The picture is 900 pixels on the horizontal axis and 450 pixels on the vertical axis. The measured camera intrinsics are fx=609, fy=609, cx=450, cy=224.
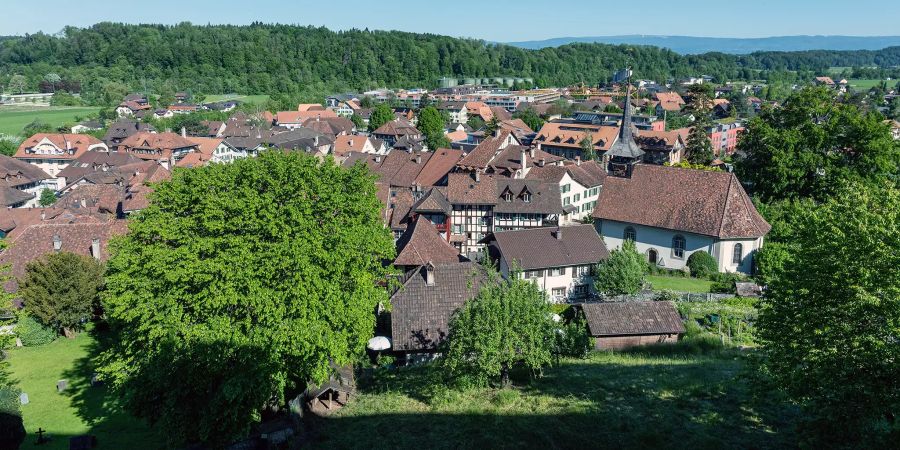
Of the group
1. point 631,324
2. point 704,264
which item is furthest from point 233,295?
point 704,264

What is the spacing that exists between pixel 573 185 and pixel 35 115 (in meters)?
169

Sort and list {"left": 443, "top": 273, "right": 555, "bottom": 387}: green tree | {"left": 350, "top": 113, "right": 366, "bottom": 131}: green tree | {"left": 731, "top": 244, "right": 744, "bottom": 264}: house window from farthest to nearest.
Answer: {"left": 350, "top": 113, "right": 366, "bottom": 131}: green tree → {"left": 731, "top": 244, "right": 744, "bottom": 264}: house window → {"left": 443, "top": 273, "right": 555, "bottom": 387}: green tree

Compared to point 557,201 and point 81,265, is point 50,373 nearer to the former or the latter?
point 81,265

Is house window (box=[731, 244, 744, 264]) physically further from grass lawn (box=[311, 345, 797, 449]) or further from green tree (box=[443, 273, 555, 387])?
green tree (box=[443, 273, 555, 387])

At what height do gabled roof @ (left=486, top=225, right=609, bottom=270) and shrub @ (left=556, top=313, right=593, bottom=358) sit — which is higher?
gabled roof @ (left=486, top=225, right=609, bottom=270)

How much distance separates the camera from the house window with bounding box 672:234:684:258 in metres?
52.7

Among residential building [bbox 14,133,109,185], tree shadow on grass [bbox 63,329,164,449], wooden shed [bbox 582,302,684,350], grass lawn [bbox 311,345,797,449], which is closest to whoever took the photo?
grass lawn [bbox 311,345,797,449]

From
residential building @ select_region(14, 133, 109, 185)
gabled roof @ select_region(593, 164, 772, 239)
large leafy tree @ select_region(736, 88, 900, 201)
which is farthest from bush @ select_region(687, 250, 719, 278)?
residential building @ select_region(14, 133, 109, 185)

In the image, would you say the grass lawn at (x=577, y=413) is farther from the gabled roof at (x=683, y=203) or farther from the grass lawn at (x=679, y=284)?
the gabled roof at (x=683, y=203)

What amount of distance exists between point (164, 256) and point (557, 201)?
127 feet

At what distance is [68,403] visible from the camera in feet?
103

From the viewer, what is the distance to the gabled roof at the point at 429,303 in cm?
3419

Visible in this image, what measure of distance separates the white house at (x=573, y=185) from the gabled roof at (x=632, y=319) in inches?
1024

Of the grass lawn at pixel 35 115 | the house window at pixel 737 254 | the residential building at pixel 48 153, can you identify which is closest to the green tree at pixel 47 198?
the residential building at pixel 48 153
